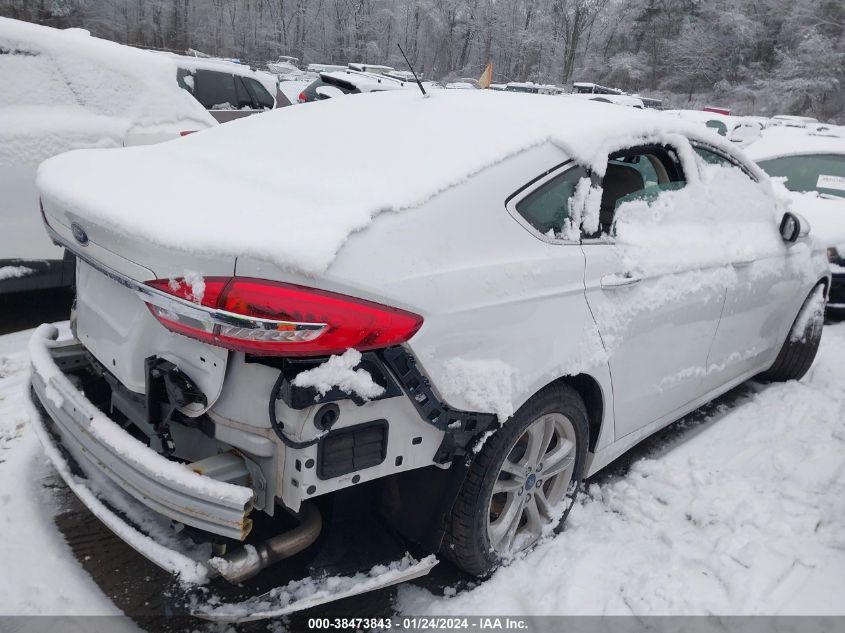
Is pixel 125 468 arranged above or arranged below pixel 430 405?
below

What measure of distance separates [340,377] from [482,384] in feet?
1.67

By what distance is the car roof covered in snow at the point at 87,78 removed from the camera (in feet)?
13.6

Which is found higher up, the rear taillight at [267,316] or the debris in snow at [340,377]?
the rear taillight at [267,316]

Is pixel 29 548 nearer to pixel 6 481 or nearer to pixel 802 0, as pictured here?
pixel 6 481

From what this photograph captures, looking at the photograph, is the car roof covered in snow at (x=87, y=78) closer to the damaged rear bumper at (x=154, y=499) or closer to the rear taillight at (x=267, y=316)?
the damaged rear bumper at (x=154, y=499)

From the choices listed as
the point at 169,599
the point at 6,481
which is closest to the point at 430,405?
the point at 169,599

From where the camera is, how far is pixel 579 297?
2.26 metres

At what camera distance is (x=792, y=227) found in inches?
137

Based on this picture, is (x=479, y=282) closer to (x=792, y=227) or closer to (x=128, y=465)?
(x=128, y=465)

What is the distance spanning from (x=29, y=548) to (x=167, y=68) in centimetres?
395

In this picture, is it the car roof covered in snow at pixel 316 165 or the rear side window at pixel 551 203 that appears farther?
the rear side window at pixel 551 203

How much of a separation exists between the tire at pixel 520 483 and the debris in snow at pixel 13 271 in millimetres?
3303

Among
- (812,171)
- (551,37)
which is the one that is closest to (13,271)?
(812,171)

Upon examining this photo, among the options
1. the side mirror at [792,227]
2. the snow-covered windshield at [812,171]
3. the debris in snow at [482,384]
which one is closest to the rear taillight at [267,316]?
the debris in snow at [482,384]
